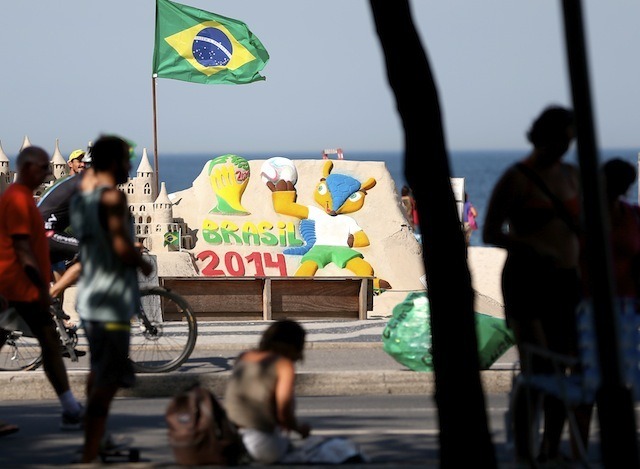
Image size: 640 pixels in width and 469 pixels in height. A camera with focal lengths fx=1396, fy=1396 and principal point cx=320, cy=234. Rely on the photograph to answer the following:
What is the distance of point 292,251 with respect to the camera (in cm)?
2414

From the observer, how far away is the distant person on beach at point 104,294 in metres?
6.86

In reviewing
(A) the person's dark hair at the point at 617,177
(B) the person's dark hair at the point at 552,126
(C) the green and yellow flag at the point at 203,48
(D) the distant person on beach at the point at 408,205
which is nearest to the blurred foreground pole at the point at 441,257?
(B) the person's dark hair at the point at 552,126

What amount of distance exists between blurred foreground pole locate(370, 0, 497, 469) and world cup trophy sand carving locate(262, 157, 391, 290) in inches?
686

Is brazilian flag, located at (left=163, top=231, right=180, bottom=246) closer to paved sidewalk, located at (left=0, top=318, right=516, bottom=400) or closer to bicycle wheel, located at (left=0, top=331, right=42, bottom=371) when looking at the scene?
paved sidewalk, located at (left=0, top=318, right=516, bottom=400)

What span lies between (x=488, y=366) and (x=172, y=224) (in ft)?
48.2

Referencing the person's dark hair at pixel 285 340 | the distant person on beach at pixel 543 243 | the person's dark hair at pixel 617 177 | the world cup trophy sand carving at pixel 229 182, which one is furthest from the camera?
the world cup trophy sand carving at pixel 229 182

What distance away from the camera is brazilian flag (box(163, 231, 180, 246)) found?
2444cm

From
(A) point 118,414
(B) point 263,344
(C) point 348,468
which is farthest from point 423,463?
(A) point 118,414

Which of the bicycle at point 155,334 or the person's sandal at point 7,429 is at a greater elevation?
the bicycle at point 155,334

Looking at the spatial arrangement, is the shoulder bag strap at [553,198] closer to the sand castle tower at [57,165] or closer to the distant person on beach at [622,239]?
the distant person on beach at [622,239]

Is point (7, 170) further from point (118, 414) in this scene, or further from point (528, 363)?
point (528, 363)

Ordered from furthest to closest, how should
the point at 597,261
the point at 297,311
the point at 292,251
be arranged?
the point at 292,251, the point at 297,311, the point at 597,261

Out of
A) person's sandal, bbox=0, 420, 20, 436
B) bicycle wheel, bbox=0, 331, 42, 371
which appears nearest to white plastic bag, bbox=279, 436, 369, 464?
person's sandal, bbox=0, 420, 20, 436

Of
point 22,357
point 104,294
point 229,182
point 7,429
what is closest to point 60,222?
point 22,357
